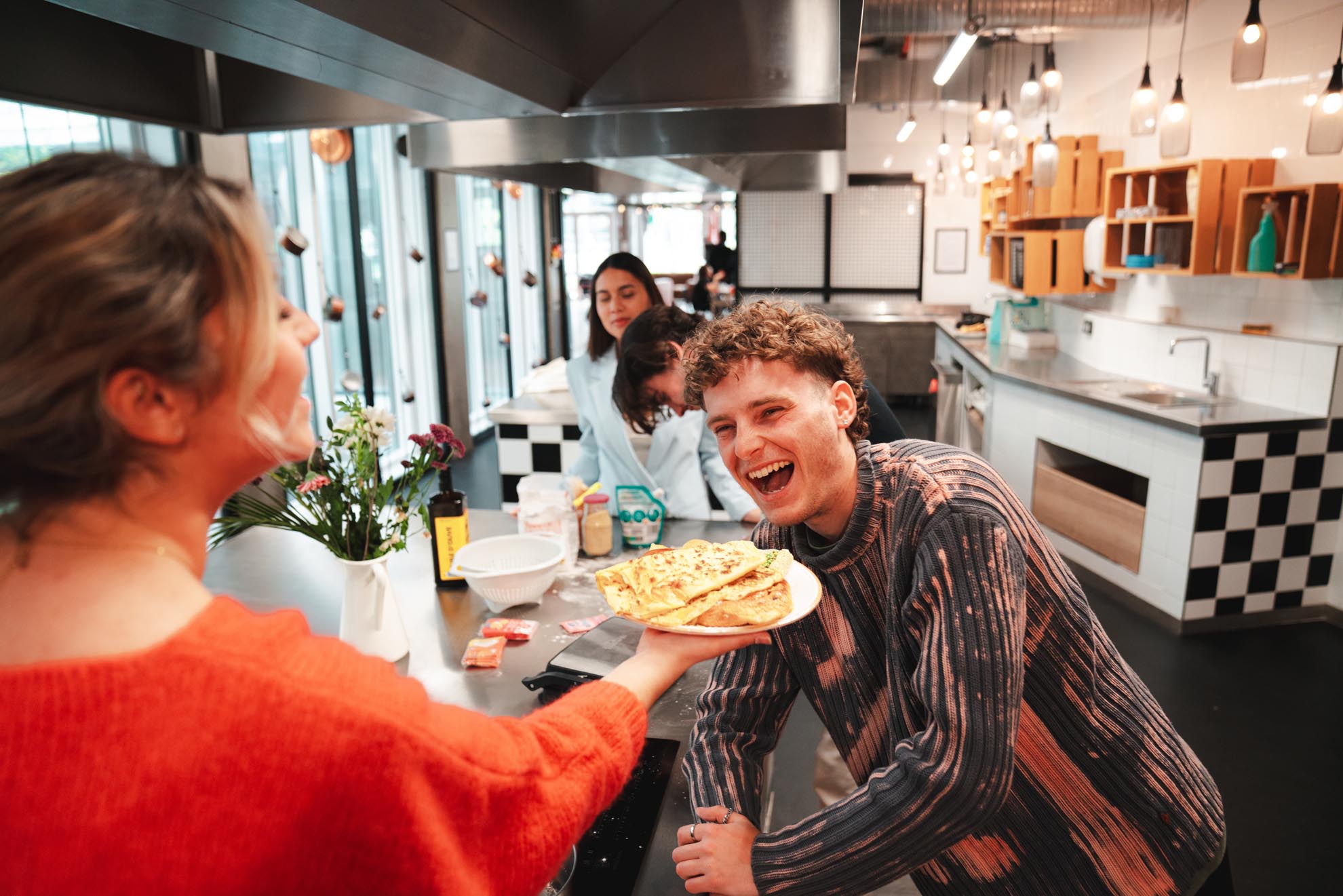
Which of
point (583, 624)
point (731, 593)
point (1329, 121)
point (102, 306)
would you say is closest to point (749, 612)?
point (731, 593)

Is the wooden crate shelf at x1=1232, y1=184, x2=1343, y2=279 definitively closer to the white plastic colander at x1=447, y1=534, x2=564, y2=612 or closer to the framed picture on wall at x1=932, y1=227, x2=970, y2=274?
the white plastic colander at x1=447, y1=534, x2=564, y2=612

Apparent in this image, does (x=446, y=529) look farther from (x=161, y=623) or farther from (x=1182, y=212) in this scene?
(x=1182, y=212)

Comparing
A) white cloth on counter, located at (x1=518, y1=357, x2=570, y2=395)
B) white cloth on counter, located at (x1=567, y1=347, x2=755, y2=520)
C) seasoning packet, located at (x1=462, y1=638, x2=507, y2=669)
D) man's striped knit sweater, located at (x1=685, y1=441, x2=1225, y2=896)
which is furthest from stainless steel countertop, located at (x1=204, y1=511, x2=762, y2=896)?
white cloth on counter, located at (x1=518, y1=357, x2=570, y2=395)

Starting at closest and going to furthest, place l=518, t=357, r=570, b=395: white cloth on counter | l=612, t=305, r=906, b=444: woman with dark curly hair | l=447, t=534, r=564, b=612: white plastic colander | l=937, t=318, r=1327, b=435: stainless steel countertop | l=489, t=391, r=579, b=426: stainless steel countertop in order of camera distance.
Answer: l=447, t=534, r=564, b=612: white plastic colander < l=612, t=305, r=906, b=444: woman with dark curly hair < l=937, t=318, r=1327, b=435: stainless steel countertop < l=489, t=391, r=579, b=426: stainless steel countertop < l=518, t=357, r=570, b=395: white cloth on counter

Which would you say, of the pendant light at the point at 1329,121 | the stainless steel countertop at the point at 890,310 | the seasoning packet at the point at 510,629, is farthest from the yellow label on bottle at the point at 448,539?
the stainless steel countertop at the point at 890,310

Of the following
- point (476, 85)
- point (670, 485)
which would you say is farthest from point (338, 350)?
point (476, 85)

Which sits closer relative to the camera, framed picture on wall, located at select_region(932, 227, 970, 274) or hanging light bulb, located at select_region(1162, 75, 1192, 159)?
hanging light bulb, located at select_region(1162, 75, 1192, 159)

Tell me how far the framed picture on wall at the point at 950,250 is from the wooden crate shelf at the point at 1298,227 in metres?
6.77

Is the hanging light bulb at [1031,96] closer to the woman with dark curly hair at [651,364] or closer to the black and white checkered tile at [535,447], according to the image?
the woman with dark curly hair at [651,364]

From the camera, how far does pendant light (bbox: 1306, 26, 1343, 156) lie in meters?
2.96

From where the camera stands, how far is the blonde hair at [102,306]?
1.99ft

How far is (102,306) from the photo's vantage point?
2.00 ft

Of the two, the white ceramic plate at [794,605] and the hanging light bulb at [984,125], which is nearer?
the white ceramic plate at [794,605]

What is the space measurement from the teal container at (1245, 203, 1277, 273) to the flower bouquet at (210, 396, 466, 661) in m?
4.05
